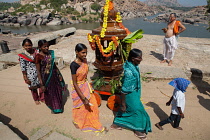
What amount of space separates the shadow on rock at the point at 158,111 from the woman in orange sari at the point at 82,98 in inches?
50.0

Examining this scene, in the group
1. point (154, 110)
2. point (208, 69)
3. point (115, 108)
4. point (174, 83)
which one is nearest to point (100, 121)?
point (115, 108)

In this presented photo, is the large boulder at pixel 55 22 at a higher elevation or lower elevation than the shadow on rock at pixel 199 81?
higher

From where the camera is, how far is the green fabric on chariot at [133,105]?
219 centimetres

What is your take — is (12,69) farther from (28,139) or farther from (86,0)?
(86,0)

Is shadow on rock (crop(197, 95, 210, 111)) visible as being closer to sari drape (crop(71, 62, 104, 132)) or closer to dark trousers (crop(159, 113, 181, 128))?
dark trousers (crop(159, 113, 181, 128))

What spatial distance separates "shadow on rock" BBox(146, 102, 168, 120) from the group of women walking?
0.68m

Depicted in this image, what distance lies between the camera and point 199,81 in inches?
185

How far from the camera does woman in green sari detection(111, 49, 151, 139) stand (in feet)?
7.12

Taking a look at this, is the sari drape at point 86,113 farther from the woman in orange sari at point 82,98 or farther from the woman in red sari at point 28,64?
the woman in red sari at point 28,64

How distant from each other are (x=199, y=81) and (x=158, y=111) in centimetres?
245

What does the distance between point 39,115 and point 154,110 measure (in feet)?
8.49

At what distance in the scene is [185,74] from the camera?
15.2 feet

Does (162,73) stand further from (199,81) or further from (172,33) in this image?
(172,33)

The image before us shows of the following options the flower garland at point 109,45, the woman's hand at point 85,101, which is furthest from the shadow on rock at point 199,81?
the woman's hand at point 85,101
